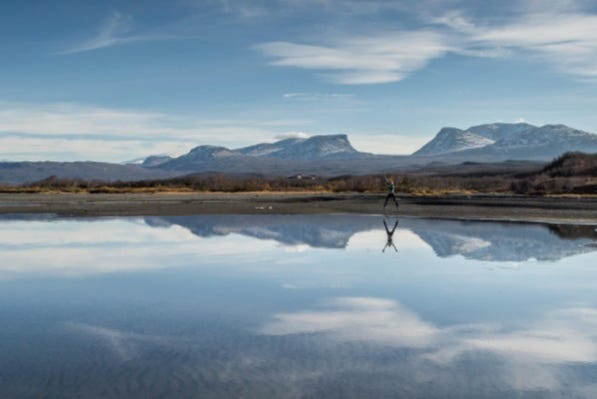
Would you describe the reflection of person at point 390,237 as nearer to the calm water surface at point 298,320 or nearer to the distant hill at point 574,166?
the calm water surface at point 298,320

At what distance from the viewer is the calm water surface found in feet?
25.8

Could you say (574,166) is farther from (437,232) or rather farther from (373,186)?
(437,232)

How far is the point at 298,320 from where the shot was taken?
1110 cm

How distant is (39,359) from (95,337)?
129 cm

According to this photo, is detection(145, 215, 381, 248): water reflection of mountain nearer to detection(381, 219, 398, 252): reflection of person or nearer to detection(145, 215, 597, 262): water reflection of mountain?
detection(145, 215, 597, 262): water reflection of mountain

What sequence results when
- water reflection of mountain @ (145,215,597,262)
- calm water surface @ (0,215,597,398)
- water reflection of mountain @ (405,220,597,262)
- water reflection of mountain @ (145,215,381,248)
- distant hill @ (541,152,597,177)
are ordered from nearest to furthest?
calm water surface @ (0,215,597,398)
water reflection of mountain @ (405,220,597,262)
water reflection of mountain @ (145,215,597,262)
water reflection of mountain @ (145,215,381,248)
distant hill @ (541,152,597,177)

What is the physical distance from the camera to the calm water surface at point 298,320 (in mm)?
7852

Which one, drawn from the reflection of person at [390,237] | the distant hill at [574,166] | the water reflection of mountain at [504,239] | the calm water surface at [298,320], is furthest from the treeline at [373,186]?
the calm water surface at [298,320]

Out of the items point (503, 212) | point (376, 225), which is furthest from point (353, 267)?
point (503, 212)

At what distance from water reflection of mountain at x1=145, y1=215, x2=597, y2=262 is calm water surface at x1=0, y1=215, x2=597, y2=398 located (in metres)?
0.27

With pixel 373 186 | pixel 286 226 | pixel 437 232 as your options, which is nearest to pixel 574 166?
pixel 373 186

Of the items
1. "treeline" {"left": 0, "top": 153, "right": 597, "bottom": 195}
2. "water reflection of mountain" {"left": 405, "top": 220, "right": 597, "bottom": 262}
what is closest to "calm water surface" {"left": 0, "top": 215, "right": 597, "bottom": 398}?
"water reflection of mountain" {"left": 405, "top": 220, "right": 597, "bottom": 262}

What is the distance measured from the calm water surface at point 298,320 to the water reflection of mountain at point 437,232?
0.27m

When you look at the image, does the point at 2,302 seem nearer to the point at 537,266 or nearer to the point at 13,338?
the point at 13,338
